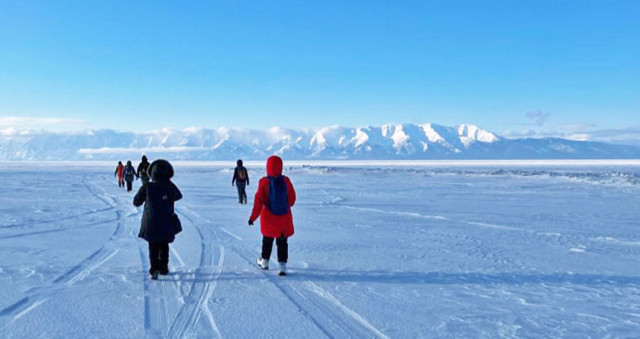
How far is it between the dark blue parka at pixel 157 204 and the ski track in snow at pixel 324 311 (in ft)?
4.28

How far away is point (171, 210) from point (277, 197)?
123 centimetres

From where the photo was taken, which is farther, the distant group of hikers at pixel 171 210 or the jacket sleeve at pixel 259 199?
the jacket sleeve at pixel 259 199

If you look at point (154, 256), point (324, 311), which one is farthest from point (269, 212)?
point (324, 311)

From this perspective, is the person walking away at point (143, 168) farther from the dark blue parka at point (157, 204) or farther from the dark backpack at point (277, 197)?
the dark backpack at point (277, 197)

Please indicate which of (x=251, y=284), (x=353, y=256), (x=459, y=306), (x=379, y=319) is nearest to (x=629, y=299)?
(x=459, y=306)

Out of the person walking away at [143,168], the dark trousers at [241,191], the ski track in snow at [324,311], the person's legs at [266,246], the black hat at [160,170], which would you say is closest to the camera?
the ski track in snow at [324,311]

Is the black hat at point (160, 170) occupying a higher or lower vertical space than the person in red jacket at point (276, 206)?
higher

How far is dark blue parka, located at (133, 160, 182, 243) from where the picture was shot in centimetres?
515

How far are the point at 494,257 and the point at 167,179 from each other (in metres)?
4.60

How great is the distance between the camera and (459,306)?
4.33m

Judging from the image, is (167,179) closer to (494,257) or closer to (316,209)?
(494,257)

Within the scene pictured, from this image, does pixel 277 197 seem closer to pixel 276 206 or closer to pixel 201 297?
pixel 276 206

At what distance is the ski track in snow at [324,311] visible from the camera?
3673 millimetres

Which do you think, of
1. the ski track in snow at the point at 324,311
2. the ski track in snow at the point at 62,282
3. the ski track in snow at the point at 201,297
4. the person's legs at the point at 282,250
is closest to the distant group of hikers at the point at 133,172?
the ski track in snow at the point at 62,282
